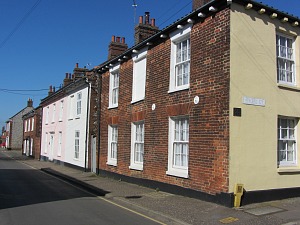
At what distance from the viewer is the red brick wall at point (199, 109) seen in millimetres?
9781

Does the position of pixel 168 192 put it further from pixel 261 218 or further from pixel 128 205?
pixel 261 218

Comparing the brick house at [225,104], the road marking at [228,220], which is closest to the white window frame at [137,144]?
the brick house at [225,104]

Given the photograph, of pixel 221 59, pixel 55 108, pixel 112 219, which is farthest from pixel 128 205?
pixel 55 108

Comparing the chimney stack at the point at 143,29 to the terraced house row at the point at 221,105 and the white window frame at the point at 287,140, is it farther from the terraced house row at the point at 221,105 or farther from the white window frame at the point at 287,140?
the white window frame at the point at 287,140

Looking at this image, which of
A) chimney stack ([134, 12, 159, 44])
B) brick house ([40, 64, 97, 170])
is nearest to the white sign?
chimney stack ([134, 12, 159, 44])

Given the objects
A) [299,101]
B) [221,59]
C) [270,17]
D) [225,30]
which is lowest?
[299,101]

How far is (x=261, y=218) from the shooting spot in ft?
26.8

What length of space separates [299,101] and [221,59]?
3.44 m

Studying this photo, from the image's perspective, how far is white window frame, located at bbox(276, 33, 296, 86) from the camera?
11148 mm

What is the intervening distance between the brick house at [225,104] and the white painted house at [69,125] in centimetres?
867

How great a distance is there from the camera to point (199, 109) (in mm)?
10750

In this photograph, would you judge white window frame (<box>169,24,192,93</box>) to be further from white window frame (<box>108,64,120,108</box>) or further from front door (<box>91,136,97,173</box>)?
front door (<box>91,136,97,173</box>)

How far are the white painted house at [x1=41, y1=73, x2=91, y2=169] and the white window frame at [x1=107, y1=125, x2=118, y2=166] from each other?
3.37m

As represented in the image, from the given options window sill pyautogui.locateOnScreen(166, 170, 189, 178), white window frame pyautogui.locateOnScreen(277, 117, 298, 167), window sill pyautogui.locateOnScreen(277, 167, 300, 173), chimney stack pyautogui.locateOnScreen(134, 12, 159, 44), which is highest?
chimney stack pyautogui.locateOnScreen(134, 12, 159, 44)
